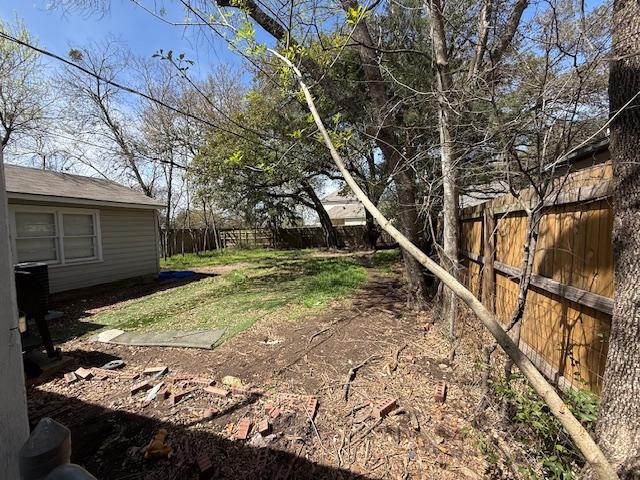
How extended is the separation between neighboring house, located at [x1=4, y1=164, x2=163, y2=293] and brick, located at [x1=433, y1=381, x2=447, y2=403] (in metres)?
8.11

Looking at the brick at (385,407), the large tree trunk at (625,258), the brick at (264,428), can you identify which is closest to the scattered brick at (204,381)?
the brick at (264,428)

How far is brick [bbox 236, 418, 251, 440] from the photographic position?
8.36 feet

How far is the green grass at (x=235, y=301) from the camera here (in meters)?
5.55

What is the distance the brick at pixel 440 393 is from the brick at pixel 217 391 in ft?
6.56

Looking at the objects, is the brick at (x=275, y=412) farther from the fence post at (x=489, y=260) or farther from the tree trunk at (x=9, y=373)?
the fence post at (x=489, y=260)

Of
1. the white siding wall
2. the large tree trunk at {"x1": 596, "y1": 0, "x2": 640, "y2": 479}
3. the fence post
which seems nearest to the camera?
the large tree trunk at {"x1": 596, "y1": 0, "x2": 640, "y2": 479}

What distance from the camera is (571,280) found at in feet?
8.09

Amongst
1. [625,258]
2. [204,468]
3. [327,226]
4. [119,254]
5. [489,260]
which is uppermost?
[327,226]

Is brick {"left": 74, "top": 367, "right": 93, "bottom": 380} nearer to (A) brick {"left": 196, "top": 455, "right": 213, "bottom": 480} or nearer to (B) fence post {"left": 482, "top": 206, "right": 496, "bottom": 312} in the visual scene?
(A) brick {"left": 196, "top": 455, "right": 213, "bottom": 480}

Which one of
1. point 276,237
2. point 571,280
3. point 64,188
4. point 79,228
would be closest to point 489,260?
point 571,280

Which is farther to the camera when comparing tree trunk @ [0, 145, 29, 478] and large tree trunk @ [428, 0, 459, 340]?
large tree trunk @ [428, 0, 459, 340]

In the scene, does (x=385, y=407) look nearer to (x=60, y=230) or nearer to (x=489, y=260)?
(x=489, y=260)

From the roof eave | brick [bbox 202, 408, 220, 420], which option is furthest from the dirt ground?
the roof eave

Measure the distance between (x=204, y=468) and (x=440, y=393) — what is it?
6.93 feet
